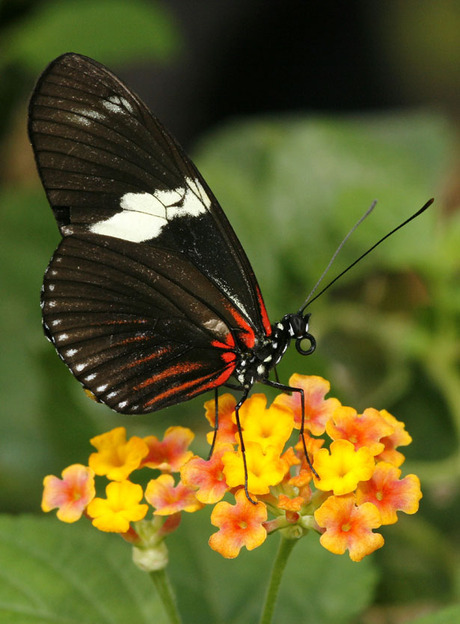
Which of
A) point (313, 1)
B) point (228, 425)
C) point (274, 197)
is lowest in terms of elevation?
point (228, 425)

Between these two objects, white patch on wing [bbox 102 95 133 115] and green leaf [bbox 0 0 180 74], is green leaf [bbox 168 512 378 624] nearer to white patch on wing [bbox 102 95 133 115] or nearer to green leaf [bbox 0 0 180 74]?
white patch on wing [bbox 102 95 133 115]

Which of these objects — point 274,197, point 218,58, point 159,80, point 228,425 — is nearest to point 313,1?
point 218,58

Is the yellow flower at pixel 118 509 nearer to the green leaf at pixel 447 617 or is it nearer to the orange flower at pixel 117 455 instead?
the orange flower at pixel 117 455

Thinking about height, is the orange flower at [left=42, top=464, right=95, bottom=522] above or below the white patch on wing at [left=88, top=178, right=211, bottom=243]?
below

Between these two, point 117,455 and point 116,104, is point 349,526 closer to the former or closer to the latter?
point 117,455

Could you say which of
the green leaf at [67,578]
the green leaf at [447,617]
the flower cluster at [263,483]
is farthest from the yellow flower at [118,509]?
the green leaf at [447,617]

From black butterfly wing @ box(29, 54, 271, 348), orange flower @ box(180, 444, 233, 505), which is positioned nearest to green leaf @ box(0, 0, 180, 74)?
black butterfly wing @ box(29, 54, 271, 348)

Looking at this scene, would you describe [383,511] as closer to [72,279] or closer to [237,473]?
[237,473]

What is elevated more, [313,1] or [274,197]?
[313,1]
